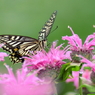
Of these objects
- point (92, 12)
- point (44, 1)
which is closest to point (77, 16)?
point (92, 12)

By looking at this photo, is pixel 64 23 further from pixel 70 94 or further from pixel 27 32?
pixel 70 94

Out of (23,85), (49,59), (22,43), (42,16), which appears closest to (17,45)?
(22,43)

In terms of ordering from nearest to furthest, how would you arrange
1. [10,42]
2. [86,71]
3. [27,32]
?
[86,71] < [10,42] < [27,32]

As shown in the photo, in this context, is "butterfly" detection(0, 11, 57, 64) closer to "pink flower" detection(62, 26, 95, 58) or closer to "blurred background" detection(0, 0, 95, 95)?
"pink flower" detection(62, 26, 95, 58)

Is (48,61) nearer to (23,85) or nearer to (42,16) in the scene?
(23,85)

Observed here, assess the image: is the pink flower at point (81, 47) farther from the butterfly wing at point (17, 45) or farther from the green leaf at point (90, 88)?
the butterfly wing at point (17, 45)

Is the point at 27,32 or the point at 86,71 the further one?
the point at 27,32
